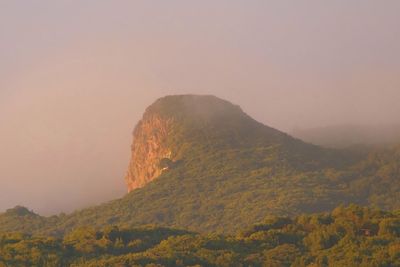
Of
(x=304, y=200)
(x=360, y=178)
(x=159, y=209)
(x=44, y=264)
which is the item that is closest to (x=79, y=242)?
(x=44, y=264)

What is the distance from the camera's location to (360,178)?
183250 mm

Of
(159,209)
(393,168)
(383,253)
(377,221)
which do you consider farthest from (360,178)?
(383,253)

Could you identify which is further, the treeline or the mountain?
the mountain

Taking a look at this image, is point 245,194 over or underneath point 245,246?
over

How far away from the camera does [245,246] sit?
73188 mm

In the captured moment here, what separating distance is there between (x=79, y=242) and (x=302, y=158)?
125 m

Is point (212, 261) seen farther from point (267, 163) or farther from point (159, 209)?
point (267, 163)

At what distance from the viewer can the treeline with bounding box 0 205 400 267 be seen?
67000mm

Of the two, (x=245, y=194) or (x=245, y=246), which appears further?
(x=245, y=194)

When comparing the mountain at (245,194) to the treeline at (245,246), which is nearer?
the treeline at (245,246)

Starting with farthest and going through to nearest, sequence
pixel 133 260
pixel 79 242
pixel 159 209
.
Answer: pixel 159 209 < pixel 79 242 < pixel 133 260

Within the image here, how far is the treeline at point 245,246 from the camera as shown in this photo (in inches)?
2638

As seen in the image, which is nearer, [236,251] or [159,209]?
[236,251]

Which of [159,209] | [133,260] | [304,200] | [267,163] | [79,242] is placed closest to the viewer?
[133,260]
